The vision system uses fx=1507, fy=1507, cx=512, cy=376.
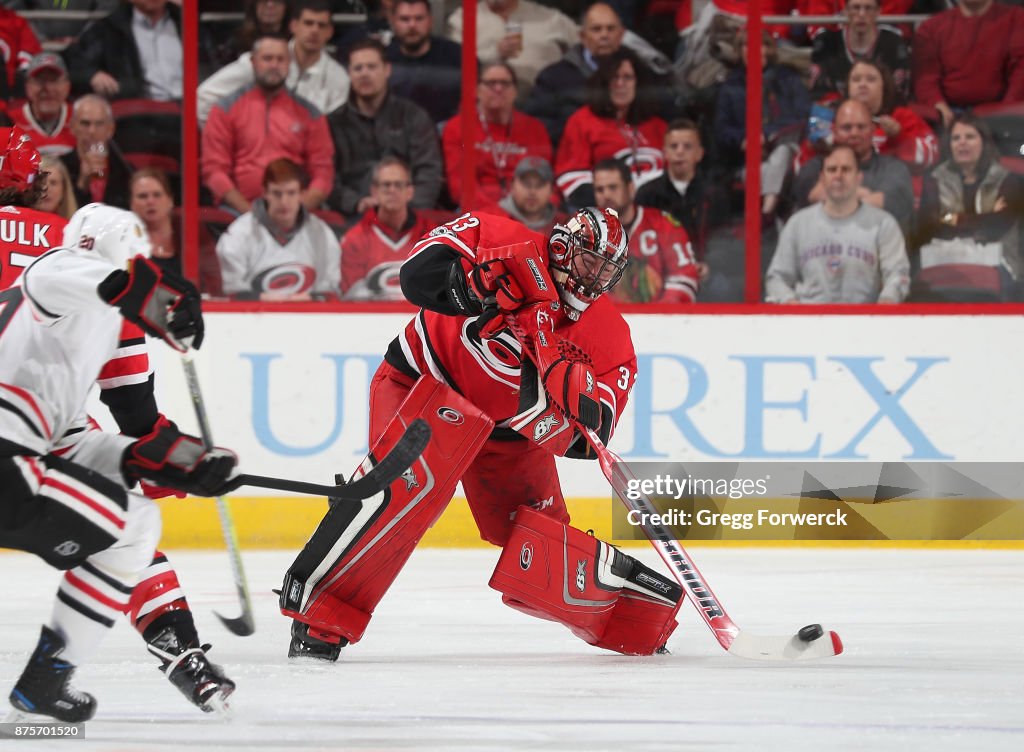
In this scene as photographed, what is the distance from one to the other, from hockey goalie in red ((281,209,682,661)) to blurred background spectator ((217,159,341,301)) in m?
1.79

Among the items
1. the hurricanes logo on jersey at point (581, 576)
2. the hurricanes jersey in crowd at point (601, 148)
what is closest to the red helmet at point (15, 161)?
the hurricanes logo on jersey at point (581, 576)

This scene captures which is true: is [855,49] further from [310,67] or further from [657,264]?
[310,67]

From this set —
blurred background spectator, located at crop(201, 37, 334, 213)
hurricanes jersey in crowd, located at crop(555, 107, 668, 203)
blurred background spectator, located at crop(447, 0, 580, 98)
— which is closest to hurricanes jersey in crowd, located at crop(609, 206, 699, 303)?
hurricanes jersey in crowd, located at crop(555, 107, 668, 203)

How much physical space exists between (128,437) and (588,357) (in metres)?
1.06

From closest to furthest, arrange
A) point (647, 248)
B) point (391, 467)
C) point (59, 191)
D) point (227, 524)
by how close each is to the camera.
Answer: point (391, 467) < point (227, 524) < point (59, 191) < point (647, 248)

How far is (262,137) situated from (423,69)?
1.93 feet

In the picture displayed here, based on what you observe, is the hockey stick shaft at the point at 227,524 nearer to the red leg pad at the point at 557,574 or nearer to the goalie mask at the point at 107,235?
the goalie mask at the point at 107,235

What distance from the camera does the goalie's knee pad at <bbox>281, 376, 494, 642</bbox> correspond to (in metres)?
3.05

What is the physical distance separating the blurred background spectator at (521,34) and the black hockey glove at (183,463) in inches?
120

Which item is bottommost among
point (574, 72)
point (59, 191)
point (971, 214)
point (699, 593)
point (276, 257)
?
point (699, 593)

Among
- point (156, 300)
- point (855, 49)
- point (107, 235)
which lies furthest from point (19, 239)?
point (855, 49)

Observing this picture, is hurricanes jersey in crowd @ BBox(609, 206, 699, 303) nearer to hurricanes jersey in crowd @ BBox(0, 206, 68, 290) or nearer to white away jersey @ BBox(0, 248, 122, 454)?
hurricanes jersey in crowd @ BBox(0, 206, 68, 290)

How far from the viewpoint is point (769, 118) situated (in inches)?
199

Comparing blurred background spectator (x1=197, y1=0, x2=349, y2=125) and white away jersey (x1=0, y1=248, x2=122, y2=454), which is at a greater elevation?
blurred background spectator (x1=197, y1=0, x2=349, y2=125)
